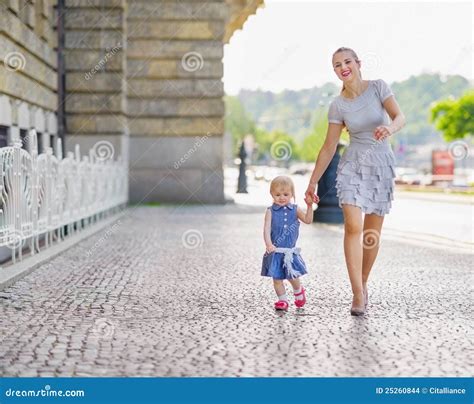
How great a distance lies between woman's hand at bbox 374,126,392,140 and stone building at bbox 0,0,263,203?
50.5 ft

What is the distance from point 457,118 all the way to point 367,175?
59.9 meters

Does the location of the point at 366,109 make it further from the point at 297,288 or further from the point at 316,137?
the point at 316,137

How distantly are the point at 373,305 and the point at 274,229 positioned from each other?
1.06 meters

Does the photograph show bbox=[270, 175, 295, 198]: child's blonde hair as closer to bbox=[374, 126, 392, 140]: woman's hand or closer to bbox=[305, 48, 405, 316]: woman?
bbox=[305, 48, 405, 316]: woman

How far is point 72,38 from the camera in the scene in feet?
73.4

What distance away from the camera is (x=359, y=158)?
728 centimetres

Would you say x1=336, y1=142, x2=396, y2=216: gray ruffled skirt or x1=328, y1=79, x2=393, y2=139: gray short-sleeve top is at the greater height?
x1=328, y1=79, x2=393, y2=139: gray short-sleeve top

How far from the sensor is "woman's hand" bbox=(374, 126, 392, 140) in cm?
678

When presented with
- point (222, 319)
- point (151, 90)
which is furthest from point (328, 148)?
point (151, 90)

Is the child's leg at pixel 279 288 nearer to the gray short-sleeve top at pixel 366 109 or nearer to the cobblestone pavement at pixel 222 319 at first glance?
the cobblestone pavement at pixel 222 319

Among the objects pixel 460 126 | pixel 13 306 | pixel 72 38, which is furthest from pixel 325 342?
pixel 460 126

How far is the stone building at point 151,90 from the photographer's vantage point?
22.6m

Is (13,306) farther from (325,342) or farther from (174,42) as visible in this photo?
(174,42)

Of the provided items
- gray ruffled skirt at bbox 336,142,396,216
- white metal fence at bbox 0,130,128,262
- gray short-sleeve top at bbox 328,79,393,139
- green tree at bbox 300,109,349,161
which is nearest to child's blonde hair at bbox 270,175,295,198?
gray ruffled skirt at bbox 336,142,396,216
